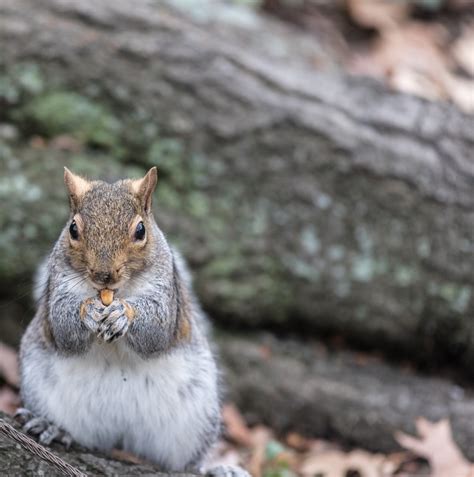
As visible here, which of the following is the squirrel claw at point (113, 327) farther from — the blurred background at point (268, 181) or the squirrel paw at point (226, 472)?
the blurred background at point (268, 181)

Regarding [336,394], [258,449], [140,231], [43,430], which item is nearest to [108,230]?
[140,231]

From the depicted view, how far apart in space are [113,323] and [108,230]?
0.31 metres

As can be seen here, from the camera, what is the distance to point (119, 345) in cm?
290

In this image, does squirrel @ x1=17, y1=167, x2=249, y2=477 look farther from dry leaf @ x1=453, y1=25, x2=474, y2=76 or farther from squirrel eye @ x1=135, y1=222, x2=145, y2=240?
dry leaf @ x1=453, y1=25, x2=474, y2=76

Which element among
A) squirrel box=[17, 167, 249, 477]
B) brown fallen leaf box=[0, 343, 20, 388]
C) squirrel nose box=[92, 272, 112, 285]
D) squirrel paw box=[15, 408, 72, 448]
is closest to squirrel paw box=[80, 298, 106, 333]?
squirrel box=[17, 167, 249, 477]

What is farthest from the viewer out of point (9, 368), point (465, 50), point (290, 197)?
point (465, 50)

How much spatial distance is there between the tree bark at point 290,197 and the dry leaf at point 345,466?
0.98m

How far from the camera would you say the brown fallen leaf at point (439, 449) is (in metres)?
3.97

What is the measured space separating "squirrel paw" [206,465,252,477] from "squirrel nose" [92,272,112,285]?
3.51ft

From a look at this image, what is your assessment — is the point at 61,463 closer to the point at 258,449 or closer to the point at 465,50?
the point at 258,449

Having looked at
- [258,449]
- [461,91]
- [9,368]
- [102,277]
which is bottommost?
[9,368]

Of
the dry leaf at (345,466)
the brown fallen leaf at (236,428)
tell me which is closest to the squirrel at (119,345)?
the dry leaf at (345,466)

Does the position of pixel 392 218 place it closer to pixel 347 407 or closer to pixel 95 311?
pixel 347 407

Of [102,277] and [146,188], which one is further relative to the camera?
[146,188]
